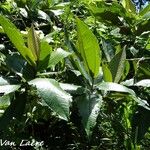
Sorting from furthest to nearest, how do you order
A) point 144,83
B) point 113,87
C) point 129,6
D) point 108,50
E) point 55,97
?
point 129,6, point 108,50, point 144,83, point 113,87, point 55,97

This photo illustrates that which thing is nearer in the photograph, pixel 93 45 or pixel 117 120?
pixel 93 45

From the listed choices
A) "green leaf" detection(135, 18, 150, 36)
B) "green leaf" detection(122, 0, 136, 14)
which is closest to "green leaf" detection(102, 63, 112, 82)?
"green leaf" detection(135, 18, 150, 36)

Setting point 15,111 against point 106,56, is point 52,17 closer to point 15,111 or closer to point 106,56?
point 106,56

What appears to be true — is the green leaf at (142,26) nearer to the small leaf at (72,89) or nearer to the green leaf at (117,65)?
the green leaf at (117,65)

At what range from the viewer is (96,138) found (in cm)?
120

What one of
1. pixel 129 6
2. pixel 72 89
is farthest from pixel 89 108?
pixel 129 6

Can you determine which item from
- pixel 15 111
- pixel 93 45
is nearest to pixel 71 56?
pixel 93 45

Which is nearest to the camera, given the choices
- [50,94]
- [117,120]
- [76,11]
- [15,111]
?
[50,94]

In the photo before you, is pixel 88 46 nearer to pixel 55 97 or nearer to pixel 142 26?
pixel 55 97

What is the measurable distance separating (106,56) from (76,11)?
1.71ft

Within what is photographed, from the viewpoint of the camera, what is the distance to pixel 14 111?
105cm

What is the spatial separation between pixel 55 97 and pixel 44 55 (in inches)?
6.6

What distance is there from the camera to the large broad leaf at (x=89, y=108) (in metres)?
0.96

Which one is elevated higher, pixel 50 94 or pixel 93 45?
pixel 93 45
